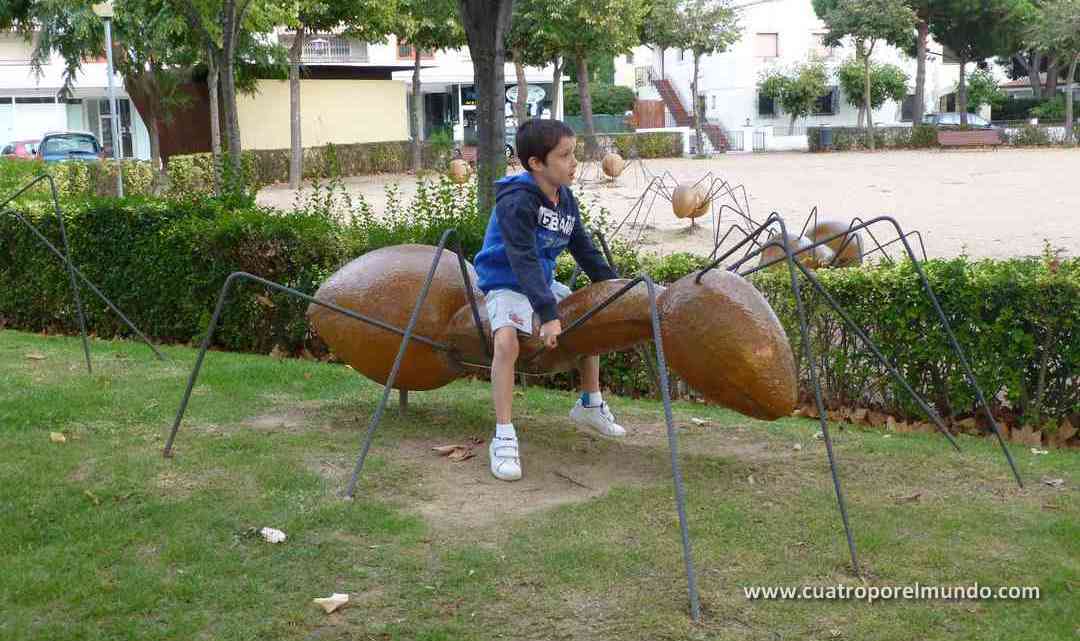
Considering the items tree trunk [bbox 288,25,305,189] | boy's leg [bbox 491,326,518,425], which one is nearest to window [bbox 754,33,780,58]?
tree trunk [bbox 288,25,305,189]

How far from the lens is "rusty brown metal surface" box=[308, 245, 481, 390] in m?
5.43

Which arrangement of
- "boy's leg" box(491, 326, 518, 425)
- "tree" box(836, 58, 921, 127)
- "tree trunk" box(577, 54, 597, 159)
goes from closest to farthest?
"boy's leg" box(491, 326, 518, 425), "tree trunk" box(577, 54, 597, 159), "tree" box(836, 58, 921, 127)

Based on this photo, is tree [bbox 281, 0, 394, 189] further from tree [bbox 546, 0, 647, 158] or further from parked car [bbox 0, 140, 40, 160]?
parked car [bbox 0, 140, 40, 160]

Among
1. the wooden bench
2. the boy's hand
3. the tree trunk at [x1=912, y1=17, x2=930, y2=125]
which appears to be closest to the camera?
the boy's hand

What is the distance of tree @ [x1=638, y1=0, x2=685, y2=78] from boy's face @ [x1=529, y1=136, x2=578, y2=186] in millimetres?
42601

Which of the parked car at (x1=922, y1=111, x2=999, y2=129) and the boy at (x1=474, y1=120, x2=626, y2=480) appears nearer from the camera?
the boy at (x1=474, y1=120, x2=626, y2=480)

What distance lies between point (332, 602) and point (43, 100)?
4962 cm

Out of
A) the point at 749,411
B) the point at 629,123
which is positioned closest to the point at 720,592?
the point at 749,411

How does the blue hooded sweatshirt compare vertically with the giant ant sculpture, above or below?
above

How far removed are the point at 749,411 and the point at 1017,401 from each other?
7.42ft

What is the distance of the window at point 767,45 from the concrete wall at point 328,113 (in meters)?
20.8

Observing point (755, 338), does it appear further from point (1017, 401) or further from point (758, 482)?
point (1017, 401)

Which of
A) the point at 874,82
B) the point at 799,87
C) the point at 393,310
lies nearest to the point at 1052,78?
the point at 874,82

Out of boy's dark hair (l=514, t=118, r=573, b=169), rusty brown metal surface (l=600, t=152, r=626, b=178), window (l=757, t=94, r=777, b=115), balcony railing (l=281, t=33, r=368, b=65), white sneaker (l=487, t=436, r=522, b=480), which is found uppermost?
balcony railing (l=281, t=33, r=368, b=65)
